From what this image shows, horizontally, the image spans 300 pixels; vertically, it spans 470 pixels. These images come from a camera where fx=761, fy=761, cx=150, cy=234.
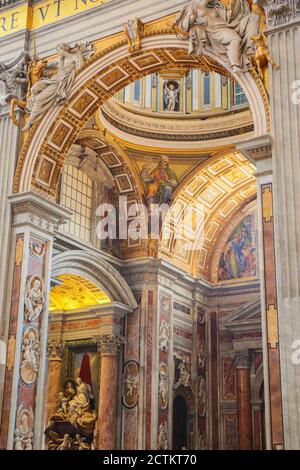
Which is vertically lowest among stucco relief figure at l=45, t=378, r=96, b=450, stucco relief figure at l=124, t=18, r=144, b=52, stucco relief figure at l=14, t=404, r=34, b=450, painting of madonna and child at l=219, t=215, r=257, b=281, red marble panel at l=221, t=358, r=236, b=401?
stucco relief figure at l=14, t=404, r=34, b=450

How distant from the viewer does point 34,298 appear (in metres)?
12.9

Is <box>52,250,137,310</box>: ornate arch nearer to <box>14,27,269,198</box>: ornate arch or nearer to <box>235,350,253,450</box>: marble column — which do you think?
<box>14,27,269,198</box>: ornate arch

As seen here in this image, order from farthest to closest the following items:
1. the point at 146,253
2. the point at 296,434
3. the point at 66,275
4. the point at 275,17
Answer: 1. the point at 146,253
2. the point at 66,275
3. the point at 275,17
4. the point at 296,434

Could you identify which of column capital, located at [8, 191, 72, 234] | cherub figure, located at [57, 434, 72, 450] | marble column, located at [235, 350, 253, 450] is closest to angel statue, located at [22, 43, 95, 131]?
column capital, located at [8, 191, 72, 234]

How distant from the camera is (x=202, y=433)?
18.6 m

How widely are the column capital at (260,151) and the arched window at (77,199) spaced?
6524 mm

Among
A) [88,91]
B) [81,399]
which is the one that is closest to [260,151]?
[88,91]

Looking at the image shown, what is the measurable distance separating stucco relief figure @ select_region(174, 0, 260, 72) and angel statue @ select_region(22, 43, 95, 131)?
6.48ft

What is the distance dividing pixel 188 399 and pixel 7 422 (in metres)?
7.41

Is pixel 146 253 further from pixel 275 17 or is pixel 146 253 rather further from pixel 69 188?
pixel 275 17

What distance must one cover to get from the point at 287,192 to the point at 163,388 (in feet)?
26.7

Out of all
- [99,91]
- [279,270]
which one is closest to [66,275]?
[99,91]

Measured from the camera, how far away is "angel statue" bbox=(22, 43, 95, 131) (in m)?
13.4

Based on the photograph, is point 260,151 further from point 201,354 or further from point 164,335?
point 201,354
